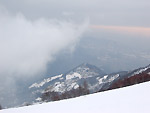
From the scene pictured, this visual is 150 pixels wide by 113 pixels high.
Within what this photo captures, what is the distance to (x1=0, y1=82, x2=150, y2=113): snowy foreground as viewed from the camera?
169 inches

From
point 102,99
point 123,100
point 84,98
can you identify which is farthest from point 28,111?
point 123,100

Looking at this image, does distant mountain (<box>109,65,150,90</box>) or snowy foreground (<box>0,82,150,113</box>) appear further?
distant mountain (<box>109,65,150,90</box>)

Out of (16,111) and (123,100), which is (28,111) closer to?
(16,111)

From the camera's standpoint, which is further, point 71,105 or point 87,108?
point 71,105

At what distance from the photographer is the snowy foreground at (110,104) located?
428 centimetres

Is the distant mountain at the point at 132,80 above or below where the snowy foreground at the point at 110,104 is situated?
above

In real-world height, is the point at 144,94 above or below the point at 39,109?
below

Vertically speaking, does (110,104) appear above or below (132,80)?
below

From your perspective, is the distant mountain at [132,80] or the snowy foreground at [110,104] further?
the distant mountain at [132,80]

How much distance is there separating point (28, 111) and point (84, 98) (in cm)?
207

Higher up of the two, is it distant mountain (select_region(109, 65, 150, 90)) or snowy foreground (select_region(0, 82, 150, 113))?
distant mountain (select_region(109, 65, 150, 90))

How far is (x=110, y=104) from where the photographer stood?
4.73m

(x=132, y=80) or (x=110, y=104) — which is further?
(x=132, y=80)

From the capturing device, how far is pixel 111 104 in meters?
4.72
